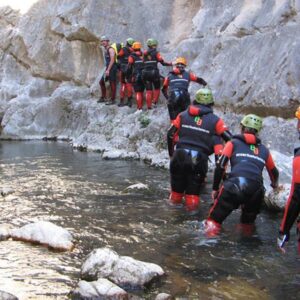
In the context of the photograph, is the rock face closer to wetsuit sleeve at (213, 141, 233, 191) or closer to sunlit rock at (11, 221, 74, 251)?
wetsuit sleeve at (213, 141, 233, 191)

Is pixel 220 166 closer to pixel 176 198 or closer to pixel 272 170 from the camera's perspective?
pixel 272 170

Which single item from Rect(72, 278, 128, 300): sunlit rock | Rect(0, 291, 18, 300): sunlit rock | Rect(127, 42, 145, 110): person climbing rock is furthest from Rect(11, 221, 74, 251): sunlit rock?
Rect(127, 42, 145, 110): person climbing rock

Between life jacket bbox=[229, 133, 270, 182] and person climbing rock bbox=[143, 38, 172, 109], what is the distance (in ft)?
27.4

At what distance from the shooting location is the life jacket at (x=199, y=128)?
8.02 meters

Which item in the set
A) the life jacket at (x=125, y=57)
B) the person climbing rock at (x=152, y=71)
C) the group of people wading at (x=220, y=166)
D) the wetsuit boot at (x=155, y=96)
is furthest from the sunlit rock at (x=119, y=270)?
the life jacket at (x=125, y=57)

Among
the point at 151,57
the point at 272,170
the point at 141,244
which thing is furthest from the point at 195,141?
the point at 151,57

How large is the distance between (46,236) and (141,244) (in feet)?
3.72

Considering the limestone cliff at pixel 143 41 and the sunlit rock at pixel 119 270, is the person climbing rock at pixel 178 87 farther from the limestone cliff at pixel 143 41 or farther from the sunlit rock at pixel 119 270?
the sunlit rock at pixel 119 270

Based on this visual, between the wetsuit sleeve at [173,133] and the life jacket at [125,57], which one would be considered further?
the life jacket at [125,57]

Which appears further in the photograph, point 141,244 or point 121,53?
point 121,53

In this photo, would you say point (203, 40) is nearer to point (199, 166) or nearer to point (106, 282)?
point (199, 166)

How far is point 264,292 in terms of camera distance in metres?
4.86

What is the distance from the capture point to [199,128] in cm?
805

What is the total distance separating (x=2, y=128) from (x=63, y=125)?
2957 mm
